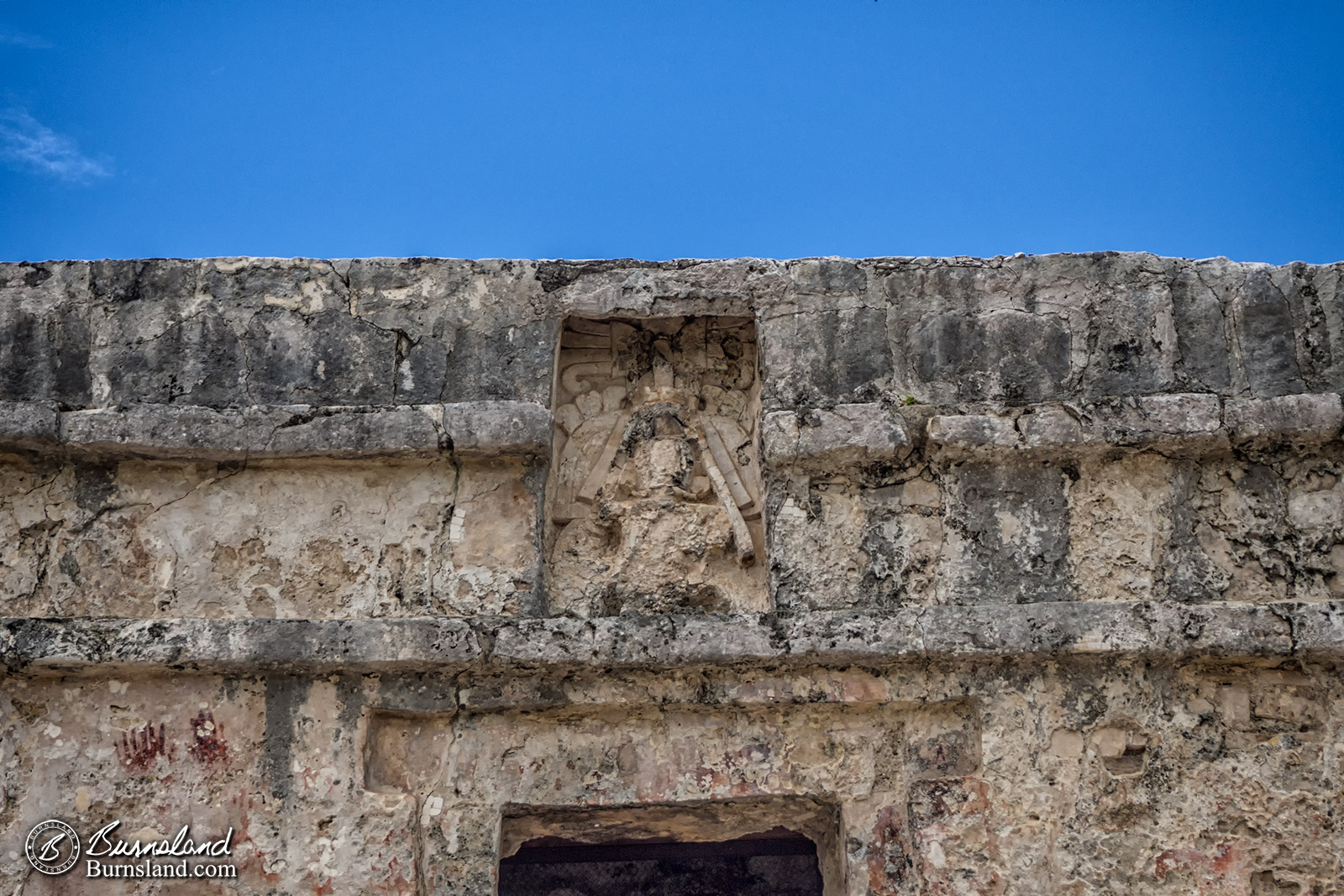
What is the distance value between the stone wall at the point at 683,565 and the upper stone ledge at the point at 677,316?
0.01 m

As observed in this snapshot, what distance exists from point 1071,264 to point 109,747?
11.4 ft

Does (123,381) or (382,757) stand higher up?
(123,381)

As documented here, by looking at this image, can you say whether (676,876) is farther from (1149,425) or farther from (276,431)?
(1149,425)

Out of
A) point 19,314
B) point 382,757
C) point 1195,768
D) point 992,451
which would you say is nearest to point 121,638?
point 382,757

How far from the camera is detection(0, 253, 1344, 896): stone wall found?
376 centimetres

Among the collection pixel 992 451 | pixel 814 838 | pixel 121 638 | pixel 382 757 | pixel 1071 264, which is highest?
pixel 1071 264

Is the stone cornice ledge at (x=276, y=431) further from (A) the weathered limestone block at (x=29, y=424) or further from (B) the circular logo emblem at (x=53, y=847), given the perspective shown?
(B) the circular logo emblem at (x=53, y=847)

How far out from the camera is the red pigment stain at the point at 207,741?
3.78 m

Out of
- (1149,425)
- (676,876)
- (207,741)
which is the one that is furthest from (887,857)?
(676,876)

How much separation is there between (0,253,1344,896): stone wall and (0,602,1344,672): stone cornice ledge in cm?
1

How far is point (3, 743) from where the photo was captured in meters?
3.78

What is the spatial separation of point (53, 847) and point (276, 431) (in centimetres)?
140

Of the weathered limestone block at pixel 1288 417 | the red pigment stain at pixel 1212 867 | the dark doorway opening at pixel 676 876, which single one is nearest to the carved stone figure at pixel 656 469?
the red pigment stain at pixel 1212 867

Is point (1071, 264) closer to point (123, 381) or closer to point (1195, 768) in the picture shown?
point (1195, 768)
